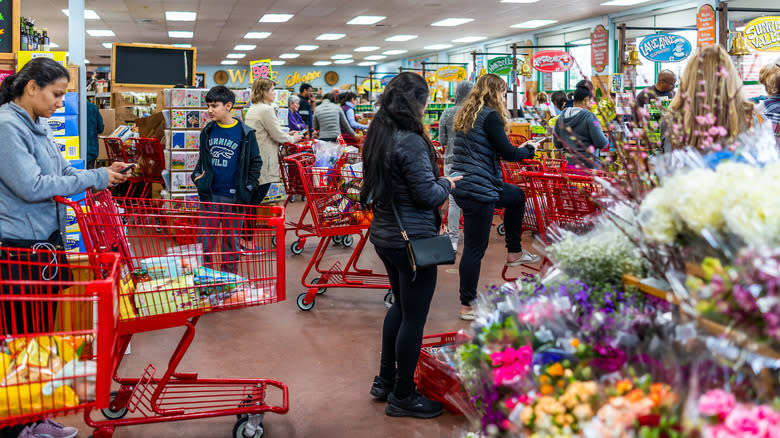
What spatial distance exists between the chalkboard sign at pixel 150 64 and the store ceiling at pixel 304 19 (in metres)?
3.84

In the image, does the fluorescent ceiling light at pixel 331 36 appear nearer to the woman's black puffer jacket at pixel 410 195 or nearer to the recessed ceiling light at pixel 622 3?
the recessed ceiling light at pixel 622 3

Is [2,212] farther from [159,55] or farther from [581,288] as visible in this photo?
[159,55]

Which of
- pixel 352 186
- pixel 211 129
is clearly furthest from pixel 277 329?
pixel 211 129

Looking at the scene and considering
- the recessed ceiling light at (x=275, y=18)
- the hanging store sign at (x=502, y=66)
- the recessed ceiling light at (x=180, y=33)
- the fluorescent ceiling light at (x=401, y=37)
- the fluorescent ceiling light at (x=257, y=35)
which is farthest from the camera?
the fluorescent ceiling light at (x=401, y=37)

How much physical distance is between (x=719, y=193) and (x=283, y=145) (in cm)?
609

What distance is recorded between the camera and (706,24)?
11.8m

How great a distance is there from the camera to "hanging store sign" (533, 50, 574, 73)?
14.0 meters

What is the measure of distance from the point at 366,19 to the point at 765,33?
9.32 metres

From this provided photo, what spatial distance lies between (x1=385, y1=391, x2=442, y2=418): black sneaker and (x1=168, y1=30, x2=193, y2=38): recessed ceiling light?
17058 mm

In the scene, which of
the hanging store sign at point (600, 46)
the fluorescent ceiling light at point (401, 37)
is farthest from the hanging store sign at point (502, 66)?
the fluorescent ceiling light at point (401, 37)

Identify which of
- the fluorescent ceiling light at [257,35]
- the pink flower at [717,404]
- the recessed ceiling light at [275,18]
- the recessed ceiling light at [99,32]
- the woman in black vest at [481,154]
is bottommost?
the pink flower at [717,404]

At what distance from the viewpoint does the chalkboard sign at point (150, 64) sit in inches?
390

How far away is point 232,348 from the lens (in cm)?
391

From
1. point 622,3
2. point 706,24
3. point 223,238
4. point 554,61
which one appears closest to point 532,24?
point 554,61
